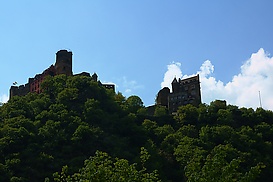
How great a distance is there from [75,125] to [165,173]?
1541cm

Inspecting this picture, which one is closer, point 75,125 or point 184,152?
point 184,152

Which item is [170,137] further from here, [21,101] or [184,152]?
[21,101]

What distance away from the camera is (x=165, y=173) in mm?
64750

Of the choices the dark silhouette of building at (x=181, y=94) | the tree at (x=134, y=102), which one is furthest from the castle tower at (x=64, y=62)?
the dark silhouette of building at (x=181, y=94)

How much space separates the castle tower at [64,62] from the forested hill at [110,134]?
7.06 metres

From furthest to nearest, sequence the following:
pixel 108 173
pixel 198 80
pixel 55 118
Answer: pixel 198 80 < pixel 55 118 < pixel 108 173

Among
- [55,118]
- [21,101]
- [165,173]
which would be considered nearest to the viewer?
[165,173]

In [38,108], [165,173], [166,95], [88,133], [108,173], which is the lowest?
[108,173]

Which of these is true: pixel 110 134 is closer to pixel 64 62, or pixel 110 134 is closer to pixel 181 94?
pixel 64 62

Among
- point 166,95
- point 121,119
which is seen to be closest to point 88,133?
point 121,119

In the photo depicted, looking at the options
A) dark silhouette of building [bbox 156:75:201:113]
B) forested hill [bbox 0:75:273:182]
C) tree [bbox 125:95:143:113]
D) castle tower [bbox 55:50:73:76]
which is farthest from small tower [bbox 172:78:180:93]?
castle tower [bbox 55:50:73:76]

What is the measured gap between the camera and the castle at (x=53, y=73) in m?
90.9

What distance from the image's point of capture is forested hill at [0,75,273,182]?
5881 cm

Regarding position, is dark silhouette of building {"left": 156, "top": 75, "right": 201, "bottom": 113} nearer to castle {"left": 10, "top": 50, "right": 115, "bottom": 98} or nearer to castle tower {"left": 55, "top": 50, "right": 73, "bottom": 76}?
castle {"left": 10, "top": 50, "right": 115, "bottom": 98}
